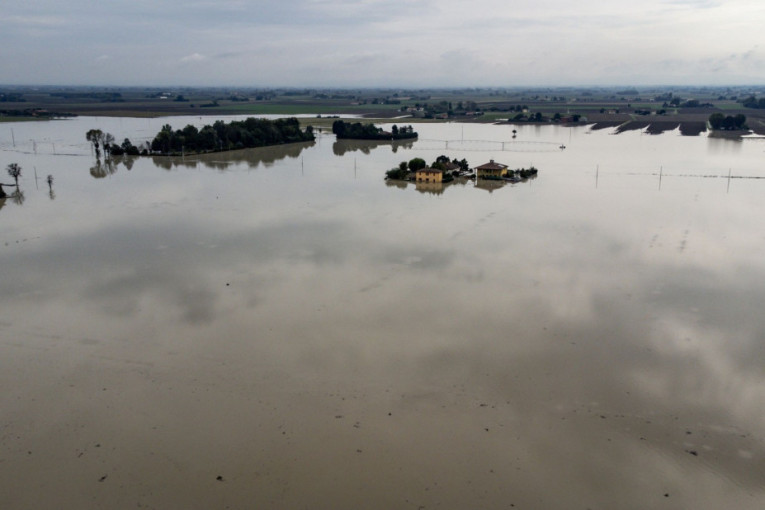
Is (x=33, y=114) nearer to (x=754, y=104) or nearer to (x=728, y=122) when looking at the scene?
(x=728, y=122)

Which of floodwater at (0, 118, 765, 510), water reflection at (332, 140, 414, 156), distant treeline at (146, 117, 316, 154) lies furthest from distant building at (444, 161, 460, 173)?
distant treeline at (146, 117, 316, 154)

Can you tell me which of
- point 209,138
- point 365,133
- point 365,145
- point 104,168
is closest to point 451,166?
point 365,145

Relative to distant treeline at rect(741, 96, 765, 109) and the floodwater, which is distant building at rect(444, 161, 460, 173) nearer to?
the floodwater

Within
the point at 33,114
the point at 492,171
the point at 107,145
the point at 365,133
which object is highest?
the point at 33,114

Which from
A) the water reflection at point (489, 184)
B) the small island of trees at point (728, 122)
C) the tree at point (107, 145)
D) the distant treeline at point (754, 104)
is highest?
the distant treeline at point (754, 104)

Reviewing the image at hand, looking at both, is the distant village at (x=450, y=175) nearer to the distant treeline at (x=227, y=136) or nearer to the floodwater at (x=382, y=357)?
the floodwater at (x=382, y=357)

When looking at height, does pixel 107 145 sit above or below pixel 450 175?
above

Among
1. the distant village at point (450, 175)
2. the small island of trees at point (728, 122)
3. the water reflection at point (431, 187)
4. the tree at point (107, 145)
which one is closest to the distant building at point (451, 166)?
the distant village at point (450, 175)
